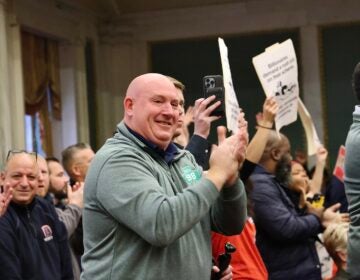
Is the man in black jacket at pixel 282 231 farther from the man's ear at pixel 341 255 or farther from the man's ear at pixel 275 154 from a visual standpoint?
the man's ear at pixel 341 255

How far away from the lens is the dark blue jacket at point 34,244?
387cm

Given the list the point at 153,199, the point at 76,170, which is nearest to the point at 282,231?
the point at 76,170

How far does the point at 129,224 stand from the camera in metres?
2.32

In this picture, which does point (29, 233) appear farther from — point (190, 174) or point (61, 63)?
point (61, 63)

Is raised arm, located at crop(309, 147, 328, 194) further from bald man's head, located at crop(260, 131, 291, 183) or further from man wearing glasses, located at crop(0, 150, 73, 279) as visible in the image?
man wearing glasses, located at crop(0, 150, 73, 279)

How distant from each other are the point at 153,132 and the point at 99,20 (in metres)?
8.85

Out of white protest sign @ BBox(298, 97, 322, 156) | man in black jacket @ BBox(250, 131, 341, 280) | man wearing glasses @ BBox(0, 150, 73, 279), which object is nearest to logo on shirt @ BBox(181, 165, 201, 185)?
man wearing glasses @ BBox(0, 150, 73, 279)

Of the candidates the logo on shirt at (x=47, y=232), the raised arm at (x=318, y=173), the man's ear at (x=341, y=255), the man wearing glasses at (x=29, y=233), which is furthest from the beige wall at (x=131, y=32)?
the man's ear at (x=341, y=255)

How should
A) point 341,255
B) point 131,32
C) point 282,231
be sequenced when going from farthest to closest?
point 131,32
point 341,255
point 282,231

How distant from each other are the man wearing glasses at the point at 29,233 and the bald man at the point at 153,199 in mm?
1499

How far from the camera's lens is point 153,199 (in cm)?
230

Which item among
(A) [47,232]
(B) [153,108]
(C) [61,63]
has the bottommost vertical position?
(A) [47,232]

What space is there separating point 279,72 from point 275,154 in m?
0.67

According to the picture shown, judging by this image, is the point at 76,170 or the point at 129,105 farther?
the point at 76,170
